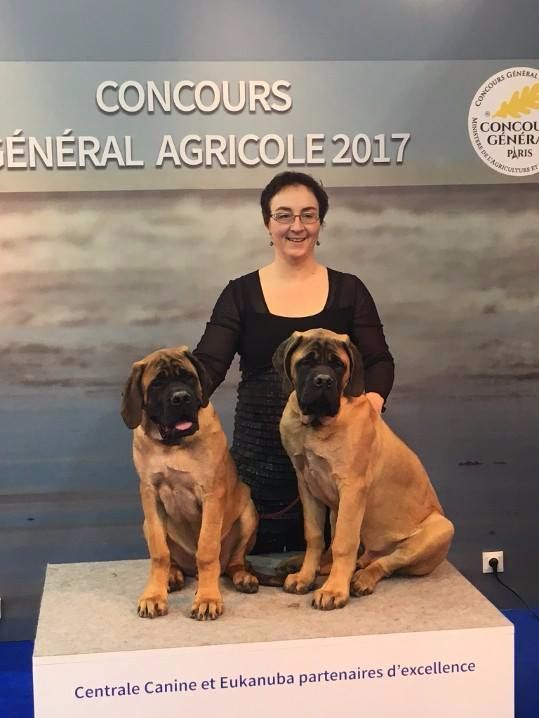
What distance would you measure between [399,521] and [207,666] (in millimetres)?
789

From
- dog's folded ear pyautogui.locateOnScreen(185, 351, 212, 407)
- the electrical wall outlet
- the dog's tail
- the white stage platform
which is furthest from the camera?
the electrical wall outlet

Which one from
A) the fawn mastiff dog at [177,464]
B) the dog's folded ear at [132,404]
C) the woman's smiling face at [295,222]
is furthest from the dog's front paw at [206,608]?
the woman's smiling face at [295,222]

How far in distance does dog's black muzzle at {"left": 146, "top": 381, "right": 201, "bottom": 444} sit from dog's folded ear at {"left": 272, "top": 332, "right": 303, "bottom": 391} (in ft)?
0.98

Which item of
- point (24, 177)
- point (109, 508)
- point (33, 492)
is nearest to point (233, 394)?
point (109, 508)

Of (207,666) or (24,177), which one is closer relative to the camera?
(207,666)

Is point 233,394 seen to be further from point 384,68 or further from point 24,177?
point 384,68

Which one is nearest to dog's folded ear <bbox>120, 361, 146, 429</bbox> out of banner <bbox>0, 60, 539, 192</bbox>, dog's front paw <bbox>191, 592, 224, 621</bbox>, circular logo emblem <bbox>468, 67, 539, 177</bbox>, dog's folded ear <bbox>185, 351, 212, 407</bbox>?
dog's folded ear <bbox>185, 351, 212, 407</bbox>

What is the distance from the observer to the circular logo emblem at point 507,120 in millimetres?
3414

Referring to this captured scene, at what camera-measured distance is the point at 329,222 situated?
11.1 ft

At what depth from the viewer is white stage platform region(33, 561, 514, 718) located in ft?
6.57

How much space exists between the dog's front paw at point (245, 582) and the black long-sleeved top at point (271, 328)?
2.37 ft

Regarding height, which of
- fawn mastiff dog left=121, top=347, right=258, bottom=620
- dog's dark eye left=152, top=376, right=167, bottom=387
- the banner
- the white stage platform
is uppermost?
the banner

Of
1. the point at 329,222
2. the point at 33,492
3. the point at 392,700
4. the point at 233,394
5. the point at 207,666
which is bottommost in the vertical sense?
the point at 392,700

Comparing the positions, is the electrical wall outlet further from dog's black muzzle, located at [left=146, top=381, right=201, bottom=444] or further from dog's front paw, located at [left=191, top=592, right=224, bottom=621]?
dog's black muzzle, located at [left=146, top=381, right=201, bottom=444]
